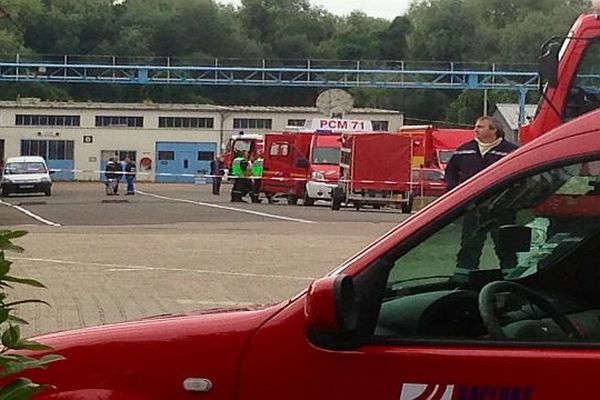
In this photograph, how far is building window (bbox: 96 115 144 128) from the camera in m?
76.7

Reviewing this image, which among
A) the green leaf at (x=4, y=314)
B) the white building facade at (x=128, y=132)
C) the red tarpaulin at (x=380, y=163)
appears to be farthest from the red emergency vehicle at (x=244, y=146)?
the green leaf at (x=4, y=314)

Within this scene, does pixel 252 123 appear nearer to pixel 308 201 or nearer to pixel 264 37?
pixel 264 37

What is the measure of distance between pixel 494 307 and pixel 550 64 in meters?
5.41

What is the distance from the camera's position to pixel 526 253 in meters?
3.95

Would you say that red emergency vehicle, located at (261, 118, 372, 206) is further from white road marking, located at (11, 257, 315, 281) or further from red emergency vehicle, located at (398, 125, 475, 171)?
white road marking, located at (11, 257, 315, 281)

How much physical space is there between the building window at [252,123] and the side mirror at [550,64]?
69403 mm

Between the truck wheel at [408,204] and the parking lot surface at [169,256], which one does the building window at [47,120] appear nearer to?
the truck wheel at [408,204]

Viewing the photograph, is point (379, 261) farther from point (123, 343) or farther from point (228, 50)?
point (228, 50)

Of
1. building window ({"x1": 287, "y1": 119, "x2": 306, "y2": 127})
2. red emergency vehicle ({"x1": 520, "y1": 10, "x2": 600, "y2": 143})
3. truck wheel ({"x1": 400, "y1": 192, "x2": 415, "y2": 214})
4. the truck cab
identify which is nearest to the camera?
red emergency vehicle ({"x1": 520, "y1": 10, "x2": 600, "y2": 143})

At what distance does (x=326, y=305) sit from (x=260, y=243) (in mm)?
16909

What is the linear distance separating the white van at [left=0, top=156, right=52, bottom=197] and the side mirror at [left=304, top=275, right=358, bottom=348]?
141 feet

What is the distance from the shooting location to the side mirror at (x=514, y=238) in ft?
12.6

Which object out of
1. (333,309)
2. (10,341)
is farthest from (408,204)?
(10,341)

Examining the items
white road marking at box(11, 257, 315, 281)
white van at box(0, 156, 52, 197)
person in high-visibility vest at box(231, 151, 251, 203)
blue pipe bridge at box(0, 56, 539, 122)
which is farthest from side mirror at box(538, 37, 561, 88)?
blue pipe bridge at box(0, 56, 539, 122)
